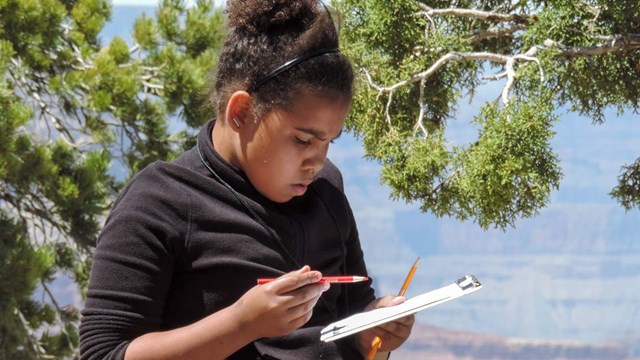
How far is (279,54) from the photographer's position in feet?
3.35

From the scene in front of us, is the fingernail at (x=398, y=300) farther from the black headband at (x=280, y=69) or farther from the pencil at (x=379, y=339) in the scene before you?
the black headband at (x=280, y=69)

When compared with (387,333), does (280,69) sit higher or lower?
higher

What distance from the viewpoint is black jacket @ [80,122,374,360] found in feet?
3.18

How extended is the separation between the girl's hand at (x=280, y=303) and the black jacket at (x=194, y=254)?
94 mm

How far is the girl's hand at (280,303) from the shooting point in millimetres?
895

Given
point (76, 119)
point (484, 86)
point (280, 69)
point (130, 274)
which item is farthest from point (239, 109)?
point (76, 119)

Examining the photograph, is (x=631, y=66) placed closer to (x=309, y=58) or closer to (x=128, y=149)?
(x=309, y=58)

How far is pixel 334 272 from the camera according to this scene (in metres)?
1.13

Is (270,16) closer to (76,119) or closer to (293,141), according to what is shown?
(293,141)

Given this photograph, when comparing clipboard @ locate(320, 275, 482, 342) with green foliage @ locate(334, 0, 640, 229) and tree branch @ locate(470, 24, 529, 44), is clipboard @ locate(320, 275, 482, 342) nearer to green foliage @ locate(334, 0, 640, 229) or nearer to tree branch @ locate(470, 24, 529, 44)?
green foliage @ locate(334, 0, 640, 229)

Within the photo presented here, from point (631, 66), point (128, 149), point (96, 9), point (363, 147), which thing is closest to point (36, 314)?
point (128, 149)

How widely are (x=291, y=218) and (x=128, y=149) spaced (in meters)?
2.07

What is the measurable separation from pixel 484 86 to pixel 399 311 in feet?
3.00

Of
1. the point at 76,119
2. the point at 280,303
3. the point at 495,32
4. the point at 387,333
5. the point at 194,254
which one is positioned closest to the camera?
the point at 280,303
